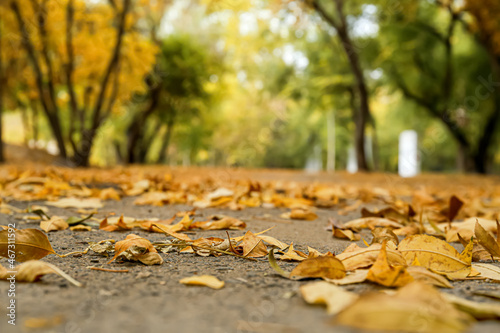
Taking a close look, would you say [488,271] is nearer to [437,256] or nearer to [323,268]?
[437,256]

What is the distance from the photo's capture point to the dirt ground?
2.45ft

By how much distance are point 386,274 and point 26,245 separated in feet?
3.14

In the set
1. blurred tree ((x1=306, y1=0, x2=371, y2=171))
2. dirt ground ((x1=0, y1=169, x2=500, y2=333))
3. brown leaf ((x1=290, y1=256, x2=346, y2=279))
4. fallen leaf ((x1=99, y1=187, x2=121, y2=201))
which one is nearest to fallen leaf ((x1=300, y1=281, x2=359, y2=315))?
dirt ground ((x1=0, y1=169, x2=500, y2=333))

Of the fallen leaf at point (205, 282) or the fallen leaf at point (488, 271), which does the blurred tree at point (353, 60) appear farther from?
the fallen leaf at point (205, 282)

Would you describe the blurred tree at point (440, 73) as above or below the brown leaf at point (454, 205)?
above

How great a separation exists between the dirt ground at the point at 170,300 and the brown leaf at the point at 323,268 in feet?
0.12

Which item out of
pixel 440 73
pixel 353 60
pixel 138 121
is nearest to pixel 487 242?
pixel 353 60

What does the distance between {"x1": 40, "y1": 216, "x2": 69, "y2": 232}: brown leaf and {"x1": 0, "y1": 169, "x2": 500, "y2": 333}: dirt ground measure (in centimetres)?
32

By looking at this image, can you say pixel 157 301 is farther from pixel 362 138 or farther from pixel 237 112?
pixel 237 112

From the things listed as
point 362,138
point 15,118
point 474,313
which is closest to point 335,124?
point 362,138

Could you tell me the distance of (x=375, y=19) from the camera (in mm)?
13352

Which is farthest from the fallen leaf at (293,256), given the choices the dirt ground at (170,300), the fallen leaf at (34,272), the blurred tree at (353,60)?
the blurred tree at (353,60)

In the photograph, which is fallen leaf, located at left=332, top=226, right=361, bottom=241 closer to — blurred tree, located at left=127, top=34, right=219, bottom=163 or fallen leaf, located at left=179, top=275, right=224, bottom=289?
fallen leaf, located at left=179, top=275, right=224, bottom=289

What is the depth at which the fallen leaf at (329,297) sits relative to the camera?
0.80 m
